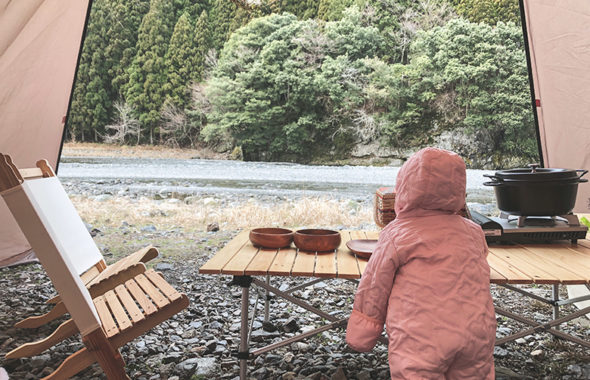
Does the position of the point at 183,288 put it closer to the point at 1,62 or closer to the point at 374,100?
the point at 1,62

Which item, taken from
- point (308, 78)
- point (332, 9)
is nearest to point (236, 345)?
point (308, 78)

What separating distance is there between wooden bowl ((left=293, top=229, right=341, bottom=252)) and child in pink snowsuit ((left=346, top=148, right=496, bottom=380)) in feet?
1.29

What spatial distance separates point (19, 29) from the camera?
98.7 inches

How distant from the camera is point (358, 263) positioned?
1378 millimetres

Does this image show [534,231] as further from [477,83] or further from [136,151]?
[136,151]

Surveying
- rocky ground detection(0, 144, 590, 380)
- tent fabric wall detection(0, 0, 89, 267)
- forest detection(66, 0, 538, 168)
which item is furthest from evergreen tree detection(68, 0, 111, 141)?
rocky ground detection(0, 144, 590, 380)

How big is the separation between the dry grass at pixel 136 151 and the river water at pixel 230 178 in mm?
175

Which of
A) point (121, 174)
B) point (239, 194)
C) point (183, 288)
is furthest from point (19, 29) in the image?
point (121, 174)

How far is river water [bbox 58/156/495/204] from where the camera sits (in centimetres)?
765

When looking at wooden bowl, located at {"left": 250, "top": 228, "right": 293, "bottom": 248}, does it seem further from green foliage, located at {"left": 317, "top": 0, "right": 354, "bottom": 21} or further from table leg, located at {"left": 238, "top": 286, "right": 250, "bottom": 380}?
green foliage, located at {"left": 317, "top": 0, "right": 354, "bottom": 21}

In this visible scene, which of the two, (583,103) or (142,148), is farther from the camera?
(142,148)

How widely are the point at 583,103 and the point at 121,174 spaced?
746cm

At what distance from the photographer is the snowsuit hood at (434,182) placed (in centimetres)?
105

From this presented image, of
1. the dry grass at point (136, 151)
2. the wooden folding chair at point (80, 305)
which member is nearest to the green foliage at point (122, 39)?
the dry grass at point (136, 151)
